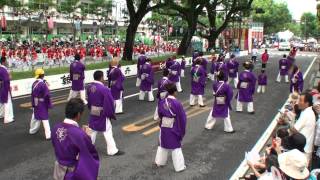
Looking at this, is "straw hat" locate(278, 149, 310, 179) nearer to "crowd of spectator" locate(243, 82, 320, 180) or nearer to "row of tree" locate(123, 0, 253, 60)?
"crowd of spectator" locate(243, 82, 320, 180)

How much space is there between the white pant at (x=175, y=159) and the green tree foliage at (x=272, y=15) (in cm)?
9266

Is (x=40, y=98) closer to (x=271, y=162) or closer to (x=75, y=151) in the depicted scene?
(x=75, y=151)

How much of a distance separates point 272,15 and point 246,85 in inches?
3621

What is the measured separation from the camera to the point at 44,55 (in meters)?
31.0

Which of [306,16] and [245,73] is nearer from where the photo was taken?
[245,73]

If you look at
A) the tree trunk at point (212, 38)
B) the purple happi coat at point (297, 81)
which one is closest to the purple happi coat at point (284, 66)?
the purple happi coat at point (297, 81)

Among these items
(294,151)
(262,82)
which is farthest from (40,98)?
(262,82)

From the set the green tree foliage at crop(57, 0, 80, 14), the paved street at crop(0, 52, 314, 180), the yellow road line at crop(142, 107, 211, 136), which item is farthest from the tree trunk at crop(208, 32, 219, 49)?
the yellow road line at crop(142, 107, 211, 136)

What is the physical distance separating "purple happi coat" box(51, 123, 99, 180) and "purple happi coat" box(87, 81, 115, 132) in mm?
3664

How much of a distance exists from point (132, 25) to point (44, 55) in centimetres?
671

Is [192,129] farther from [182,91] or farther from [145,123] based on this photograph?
[182,91]

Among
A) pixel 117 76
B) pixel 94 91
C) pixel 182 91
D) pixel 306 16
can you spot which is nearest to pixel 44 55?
pixel 182 91

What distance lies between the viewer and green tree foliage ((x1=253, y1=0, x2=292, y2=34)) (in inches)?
3942

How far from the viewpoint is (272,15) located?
102 metres
